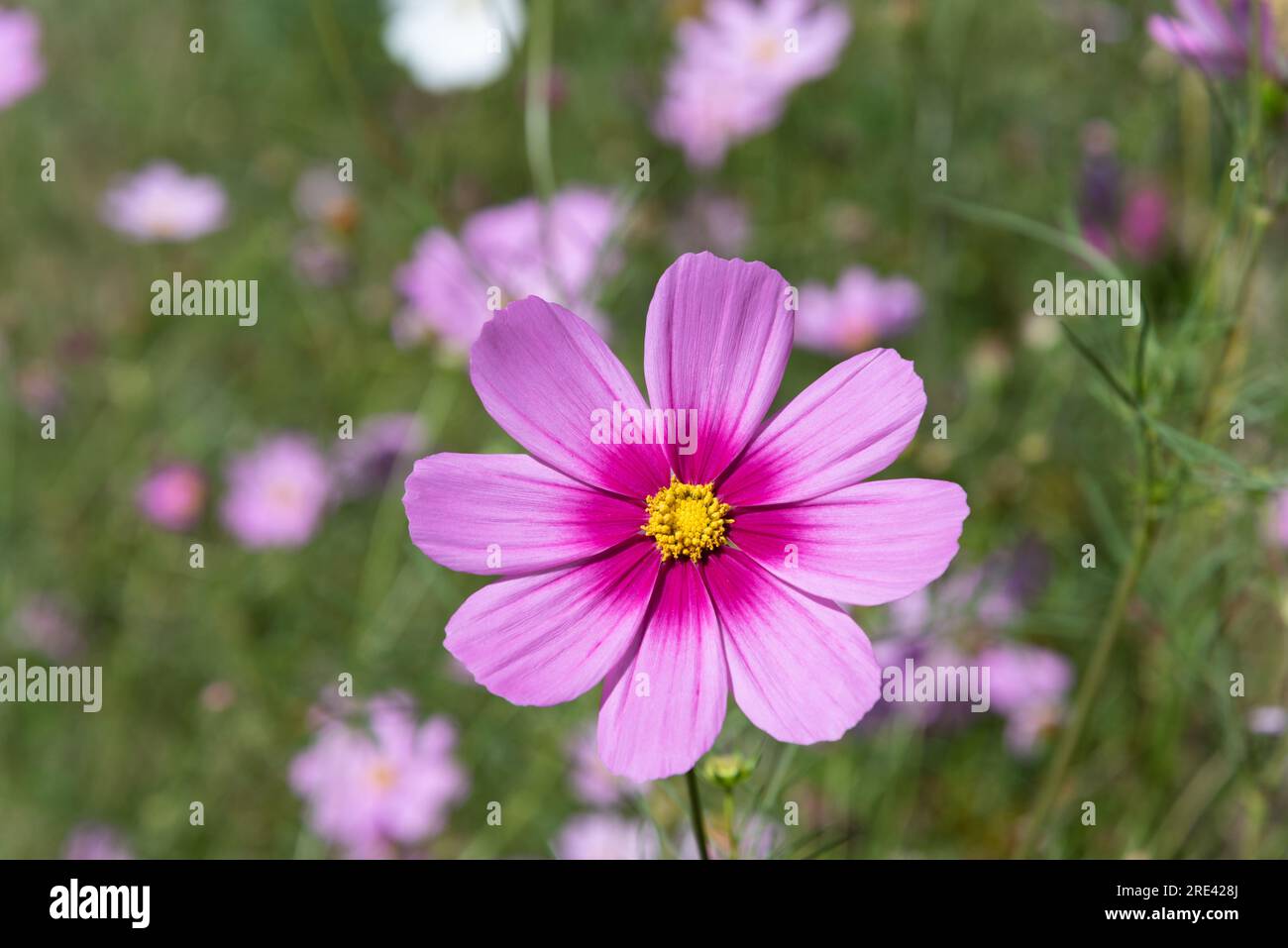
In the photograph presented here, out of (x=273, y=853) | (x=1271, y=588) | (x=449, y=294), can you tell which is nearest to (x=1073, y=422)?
(x=1271, y=588)

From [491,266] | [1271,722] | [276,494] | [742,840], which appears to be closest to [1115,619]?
[1271,722]

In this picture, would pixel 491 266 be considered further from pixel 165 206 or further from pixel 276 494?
pixel 165 206

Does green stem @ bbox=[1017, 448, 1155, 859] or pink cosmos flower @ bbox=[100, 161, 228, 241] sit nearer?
green stem @ bbox=[1017, 448, 1155, 859]

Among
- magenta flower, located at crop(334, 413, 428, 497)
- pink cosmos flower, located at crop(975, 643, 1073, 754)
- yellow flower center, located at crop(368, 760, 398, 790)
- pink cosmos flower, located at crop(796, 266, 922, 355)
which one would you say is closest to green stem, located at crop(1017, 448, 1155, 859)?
pink cosmos flower, located at crop(975, 643, 1073, 754)

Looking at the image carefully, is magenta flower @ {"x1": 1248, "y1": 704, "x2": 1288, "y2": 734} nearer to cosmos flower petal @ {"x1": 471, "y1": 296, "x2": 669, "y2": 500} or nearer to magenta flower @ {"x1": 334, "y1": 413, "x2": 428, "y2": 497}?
cosmos flower petal @ {"x1": 471, "y1": 296, "x2": 669, "y2": 500}

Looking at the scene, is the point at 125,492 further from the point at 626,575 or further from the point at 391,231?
the point at 626,575
